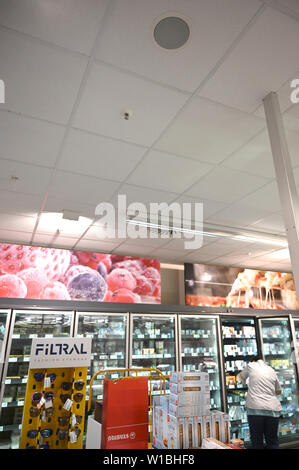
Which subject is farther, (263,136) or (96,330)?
(96,330)

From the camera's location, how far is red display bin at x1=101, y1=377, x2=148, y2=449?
2393mm

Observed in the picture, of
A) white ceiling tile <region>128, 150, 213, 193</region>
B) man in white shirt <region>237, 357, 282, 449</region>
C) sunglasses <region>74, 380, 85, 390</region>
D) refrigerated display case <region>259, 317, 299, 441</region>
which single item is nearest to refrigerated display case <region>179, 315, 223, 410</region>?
man in white shirt <region>237, 357, 282, 449</region>

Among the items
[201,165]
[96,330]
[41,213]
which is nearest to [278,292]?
[96,330]

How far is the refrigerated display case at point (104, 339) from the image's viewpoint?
4.80 meters

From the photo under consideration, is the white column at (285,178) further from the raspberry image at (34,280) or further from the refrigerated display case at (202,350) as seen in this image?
the raspberry image at (34,280)

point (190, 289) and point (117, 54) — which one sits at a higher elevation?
point (117, 54)

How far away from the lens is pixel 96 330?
16.5 ft

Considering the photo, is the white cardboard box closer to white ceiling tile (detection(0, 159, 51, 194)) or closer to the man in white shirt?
white ceiling tile (detection(0, 159, 51, 194))

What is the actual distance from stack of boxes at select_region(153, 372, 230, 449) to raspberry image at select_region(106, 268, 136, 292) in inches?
137

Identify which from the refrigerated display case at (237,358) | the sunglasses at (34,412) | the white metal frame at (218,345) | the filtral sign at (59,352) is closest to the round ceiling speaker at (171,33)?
the filtral sign at (59,352)

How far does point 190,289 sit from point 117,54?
5208 millimetres

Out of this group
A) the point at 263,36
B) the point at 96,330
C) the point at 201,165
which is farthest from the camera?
the point at 96,330

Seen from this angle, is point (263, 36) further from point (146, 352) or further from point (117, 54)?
point (146, 352)

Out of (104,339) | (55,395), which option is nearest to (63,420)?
(55,395)
